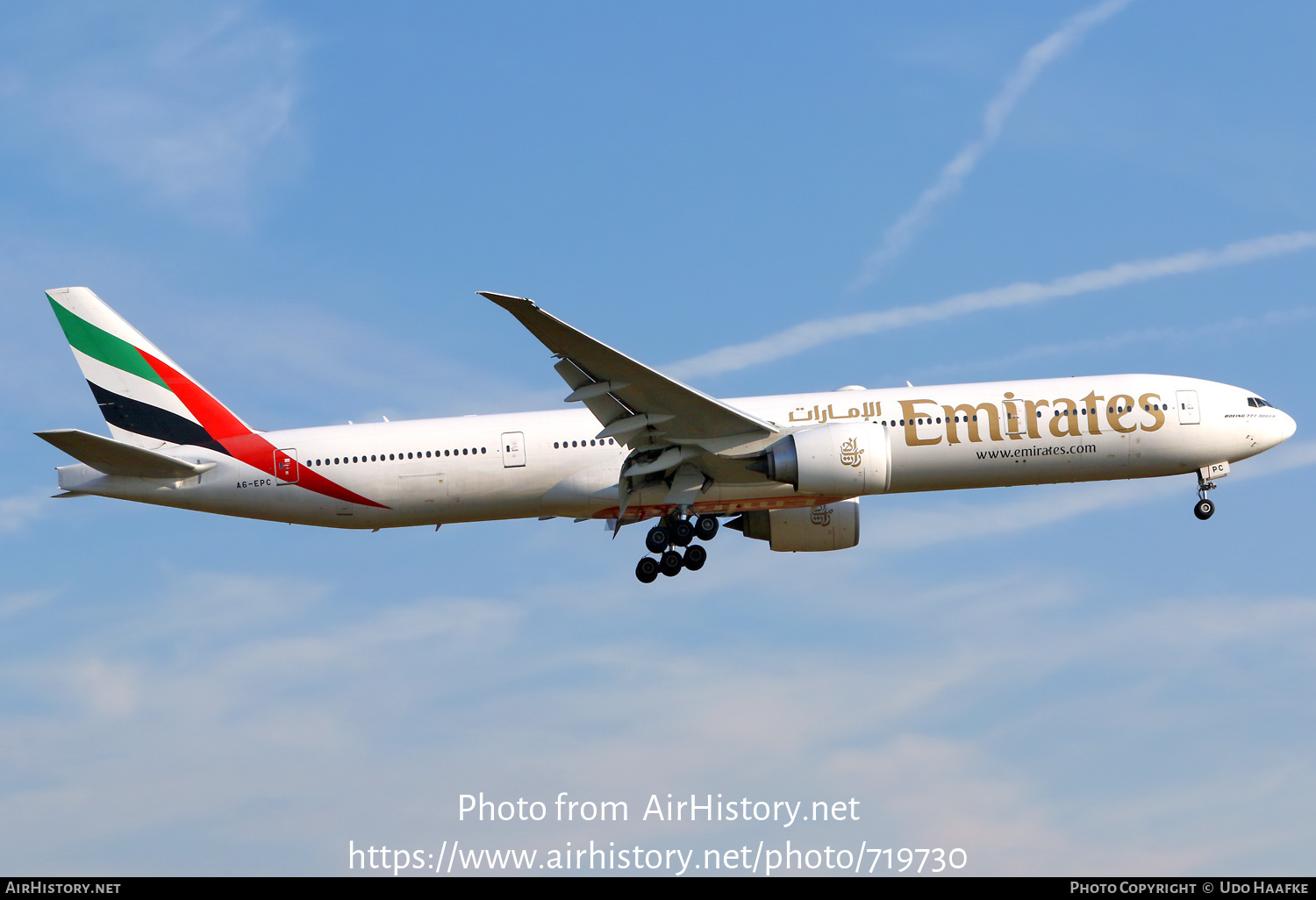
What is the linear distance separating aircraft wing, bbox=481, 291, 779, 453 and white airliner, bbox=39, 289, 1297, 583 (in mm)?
90

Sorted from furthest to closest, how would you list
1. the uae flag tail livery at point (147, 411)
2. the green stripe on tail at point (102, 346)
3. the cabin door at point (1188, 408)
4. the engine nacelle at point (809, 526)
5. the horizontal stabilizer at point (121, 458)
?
the engine nacelle at point (809, 526) → the green stripe on tail at point (102, 346) → the cabin door at point (1188, 408) → the uae flag tail livery at point (147, 411) → the horizontal stabilizer at point (121, 458)

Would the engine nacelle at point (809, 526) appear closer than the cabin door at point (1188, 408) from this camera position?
No

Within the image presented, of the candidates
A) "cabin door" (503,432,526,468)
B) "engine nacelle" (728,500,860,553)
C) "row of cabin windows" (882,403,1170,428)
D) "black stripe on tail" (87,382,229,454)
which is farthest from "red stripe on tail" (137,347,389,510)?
"row of cabin windows" (882,403,1170,428)

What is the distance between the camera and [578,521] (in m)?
33.6

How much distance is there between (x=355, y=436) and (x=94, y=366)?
7.70 m

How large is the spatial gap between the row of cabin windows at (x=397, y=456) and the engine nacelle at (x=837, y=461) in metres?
7.45

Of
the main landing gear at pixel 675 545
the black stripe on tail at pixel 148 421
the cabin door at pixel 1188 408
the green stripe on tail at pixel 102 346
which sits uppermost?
the green stripe on tail at pixel 102 346

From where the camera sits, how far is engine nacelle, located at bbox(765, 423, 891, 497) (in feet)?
97.5

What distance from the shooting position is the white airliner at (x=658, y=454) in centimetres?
3134

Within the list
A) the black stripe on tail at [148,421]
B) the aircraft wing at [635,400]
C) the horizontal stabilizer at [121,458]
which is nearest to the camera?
the aircraft wing at [635,400]

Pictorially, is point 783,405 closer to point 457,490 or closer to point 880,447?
point 880,447

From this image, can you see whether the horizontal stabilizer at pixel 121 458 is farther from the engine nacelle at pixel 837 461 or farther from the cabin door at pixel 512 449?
the engine nacelle at pixel 837 461

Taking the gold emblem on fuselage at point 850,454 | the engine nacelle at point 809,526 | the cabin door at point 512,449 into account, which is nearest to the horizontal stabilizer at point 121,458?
the cabin door at point 512,449

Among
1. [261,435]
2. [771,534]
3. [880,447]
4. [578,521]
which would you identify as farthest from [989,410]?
[261,435]
